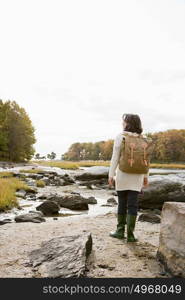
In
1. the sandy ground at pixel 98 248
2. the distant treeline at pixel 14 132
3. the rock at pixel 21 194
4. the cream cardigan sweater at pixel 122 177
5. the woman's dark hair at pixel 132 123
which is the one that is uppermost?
the distant treeline at pixel 14 132

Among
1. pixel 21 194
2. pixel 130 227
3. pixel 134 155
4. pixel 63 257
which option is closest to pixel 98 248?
pixel 130 227

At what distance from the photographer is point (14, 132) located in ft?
229

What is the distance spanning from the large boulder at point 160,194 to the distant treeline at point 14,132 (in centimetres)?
→ 5575

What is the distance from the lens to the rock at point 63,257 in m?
4.81

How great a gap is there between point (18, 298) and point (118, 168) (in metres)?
3.28

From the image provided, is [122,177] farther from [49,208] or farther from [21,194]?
[21,194]

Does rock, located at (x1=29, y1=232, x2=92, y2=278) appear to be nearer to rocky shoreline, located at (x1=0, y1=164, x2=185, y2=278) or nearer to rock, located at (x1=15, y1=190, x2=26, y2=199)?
rocky shoreline, located at (x1=0, y1=164, x2=185, y2=278)

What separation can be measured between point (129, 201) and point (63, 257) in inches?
77.1

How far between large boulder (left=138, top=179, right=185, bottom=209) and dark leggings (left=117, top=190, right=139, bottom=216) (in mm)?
6582

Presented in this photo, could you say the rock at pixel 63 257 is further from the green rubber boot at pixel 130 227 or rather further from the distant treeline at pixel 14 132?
the distant treeline at pixel 14 132

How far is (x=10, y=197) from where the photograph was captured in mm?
13555

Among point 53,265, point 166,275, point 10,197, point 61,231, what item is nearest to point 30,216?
point 61,231

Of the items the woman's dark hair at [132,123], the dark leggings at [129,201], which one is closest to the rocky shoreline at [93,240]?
the dark leggings at [129,201]

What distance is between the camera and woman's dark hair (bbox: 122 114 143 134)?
6.68 meters
